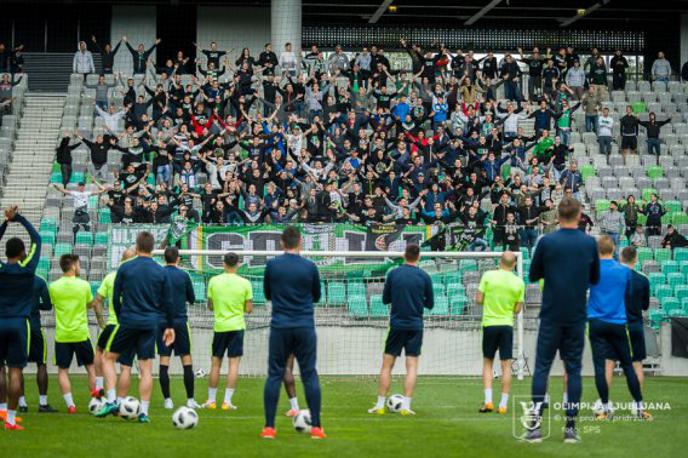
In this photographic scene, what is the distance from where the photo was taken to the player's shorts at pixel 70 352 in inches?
631

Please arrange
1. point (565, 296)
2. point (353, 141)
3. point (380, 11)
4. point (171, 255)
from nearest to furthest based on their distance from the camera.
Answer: point (565, 296) → point (171, 255) → point (353, 141) → point (380, 11)

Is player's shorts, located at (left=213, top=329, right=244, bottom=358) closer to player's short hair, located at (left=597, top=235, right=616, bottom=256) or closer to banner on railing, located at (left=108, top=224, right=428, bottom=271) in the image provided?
player's short hair, located at (left=597, top=235, right=616, bottom=256)

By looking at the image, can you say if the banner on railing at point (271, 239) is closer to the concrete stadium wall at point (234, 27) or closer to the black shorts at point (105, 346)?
the black shorts at point (105, 346)

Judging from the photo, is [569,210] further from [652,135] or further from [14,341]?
[652,135]

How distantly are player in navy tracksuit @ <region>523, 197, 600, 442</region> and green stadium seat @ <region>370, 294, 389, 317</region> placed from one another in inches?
474

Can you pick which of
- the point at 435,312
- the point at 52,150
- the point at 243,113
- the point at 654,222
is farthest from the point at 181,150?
the point at 654,222

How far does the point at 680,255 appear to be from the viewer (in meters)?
28.2

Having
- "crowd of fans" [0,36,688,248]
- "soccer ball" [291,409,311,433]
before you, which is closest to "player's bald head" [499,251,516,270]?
"soccer ball" [291,409,311,433]

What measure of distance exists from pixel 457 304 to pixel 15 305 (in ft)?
38.8

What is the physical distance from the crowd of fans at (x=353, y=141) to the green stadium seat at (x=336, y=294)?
3096 millimetres

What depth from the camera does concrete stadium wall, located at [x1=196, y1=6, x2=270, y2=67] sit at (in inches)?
1615

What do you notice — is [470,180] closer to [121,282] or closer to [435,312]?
[435,312]

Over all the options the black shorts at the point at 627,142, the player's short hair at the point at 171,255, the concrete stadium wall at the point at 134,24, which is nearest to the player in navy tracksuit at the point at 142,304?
the player's short hair at the point at 171,255

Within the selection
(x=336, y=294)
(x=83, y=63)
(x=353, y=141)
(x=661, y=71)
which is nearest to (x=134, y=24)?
(x=83, y=63)
